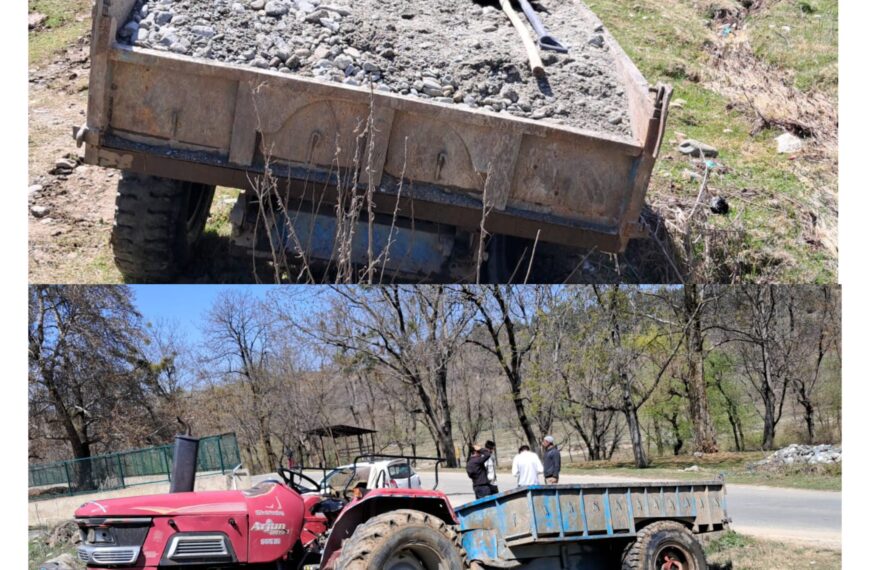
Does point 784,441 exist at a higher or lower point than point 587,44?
lower

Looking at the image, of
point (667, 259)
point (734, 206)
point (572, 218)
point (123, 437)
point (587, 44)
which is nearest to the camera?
point (572, 218)

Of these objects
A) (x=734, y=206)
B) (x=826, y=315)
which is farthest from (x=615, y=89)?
(x=826, y=315)

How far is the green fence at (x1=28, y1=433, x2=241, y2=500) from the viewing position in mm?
10297

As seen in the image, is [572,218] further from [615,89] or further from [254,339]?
[254,339]

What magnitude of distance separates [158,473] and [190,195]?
3546 millimetres

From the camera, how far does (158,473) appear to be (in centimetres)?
1033

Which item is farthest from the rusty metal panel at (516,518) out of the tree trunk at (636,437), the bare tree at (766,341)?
the tree trunk at (636,437)

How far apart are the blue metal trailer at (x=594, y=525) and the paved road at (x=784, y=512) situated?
2.68ft

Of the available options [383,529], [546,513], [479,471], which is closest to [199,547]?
[383,529]

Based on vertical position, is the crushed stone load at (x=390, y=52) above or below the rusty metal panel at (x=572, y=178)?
above

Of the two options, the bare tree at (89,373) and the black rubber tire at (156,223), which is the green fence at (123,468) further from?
the black rubber tire at (156,223)

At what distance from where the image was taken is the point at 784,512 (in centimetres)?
886

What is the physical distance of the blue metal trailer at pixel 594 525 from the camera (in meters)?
5.27

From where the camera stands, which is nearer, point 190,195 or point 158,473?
point 190,195
